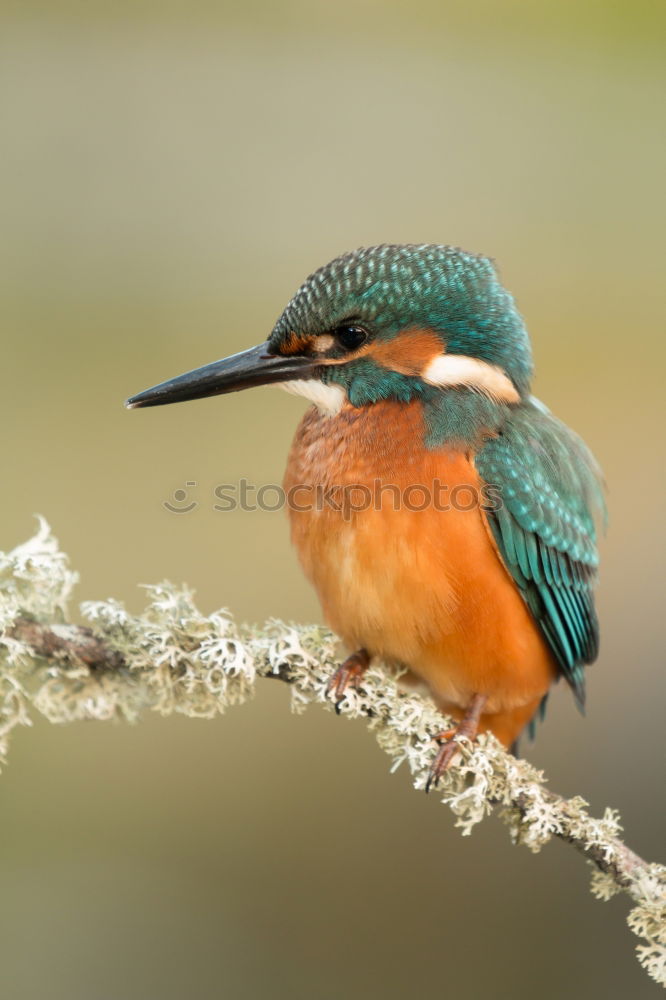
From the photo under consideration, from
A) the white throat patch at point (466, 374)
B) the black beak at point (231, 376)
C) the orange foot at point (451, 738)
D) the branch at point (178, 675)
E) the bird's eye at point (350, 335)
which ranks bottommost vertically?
the branch at point (178, 675)

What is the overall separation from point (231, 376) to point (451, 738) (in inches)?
34.2

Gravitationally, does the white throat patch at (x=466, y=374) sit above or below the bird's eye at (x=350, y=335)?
above

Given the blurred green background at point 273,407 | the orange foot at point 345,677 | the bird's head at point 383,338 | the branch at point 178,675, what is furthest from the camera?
the blurred green background at point 273,407

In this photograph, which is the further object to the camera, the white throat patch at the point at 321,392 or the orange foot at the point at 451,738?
the white throat patch at the point at 321,392

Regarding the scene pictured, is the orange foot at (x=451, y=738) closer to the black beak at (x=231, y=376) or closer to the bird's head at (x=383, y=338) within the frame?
the bird's head at (x=383, y=338)

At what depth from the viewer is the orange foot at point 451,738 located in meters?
2.03

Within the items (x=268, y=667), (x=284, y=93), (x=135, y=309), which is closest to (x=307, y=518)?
(x=268, y=667)

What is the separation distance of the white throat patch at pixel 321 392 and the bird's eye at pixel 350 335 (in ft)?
0.29

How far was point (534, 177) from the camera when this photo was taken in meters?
4.77

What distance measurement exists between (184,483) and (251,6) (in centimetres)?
205

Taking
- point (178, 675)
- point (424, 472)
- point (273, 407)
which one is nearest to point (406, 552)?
point (424, 472)

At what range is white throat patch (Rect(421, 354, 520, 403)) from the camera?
2143 mm

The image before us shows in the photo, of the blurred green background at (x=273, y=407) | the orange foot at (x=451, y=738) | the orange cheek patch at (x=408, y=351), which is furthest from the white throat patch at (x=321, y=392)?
the blurred green background at (x=273, y=407)

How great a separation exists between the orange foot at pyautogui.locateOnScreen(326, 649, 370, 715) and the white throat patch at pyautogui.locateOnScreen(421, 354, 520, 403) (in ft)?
1.95
